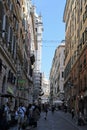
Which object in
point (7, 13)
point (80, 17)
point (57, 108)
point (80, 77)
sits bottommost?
point (57, 108)

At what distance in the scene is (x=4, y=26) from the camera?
28.9 m

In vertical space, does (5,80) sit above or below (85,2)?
below

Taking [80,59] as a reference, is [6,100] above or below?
below

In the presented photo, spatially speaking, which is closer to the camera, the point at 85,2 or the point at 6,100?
the point at 6,100

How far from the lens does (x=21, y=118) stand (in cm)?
2391

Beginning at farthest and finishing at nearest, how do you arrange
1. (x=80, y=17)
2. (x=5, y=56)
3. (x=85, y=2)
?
(x=80, y=17) → (x=85, y=2) → (x=5, y=56)

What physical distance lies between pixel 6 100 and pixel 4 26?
7.08 meters

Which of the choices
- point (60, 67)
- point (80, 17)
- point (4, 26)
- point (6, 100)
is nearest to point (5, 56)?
point (4, 26)

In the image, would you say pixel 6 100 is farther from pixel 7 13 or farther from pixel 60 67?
pixel 60 67

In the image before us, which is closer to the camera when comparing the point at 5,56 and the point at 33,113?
the point at 33,113

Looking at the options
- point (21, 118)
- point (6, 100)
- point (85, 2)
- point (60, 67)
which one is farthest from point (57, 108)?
point (21, 118)

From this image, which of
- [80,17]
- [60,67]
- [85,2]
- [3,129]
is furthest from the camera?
[60,67]

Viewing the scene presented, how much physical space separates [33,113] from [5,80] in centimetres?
539

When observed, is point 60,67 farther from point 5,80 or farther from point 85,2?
point 5,80
